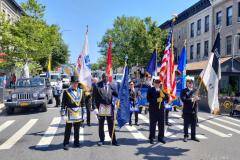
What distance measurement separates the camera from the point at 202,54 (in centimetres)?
3569

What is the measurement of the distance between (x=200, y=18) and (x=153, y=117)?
29982 mm

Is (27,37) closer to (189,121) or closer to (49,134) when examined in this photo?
(49,134)

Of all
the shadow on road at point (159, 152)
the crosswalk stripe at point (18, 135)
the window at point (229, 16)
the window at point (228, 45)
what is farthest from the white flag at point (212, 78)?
the window at point (229, 16)

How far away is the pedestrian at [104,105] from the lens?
885cm

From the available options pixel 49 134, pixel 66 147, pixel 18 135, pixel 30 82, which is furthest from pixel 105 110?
pixel 30 82

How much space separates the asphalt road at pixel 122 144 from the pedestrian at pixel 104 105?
0.34 metres

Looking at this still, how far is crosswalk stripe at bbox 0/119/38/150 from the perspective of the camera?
898cm

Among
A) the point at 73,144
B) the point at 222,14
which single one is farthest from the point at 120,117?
the point at 222,14

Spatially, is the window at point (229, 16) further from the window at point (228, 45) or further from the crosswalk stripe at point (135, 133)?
the crosswalk stripe at point (135, 133)

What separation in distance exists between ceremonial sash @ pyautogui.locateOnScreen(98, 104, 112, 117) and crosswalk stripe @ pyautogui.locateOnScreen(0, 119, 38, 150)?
258 centimetres

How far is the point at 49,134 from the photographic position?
10.5 m

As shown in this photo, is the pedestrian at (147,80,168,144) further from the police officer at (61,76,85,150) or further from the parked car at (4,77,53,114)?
the parked car at (4,77,53,114)

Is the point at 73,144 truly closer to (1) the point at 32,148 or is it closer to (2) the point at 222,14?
(1) the point at 32,148

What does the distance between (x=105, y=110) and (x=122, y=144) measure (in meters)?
1.05
